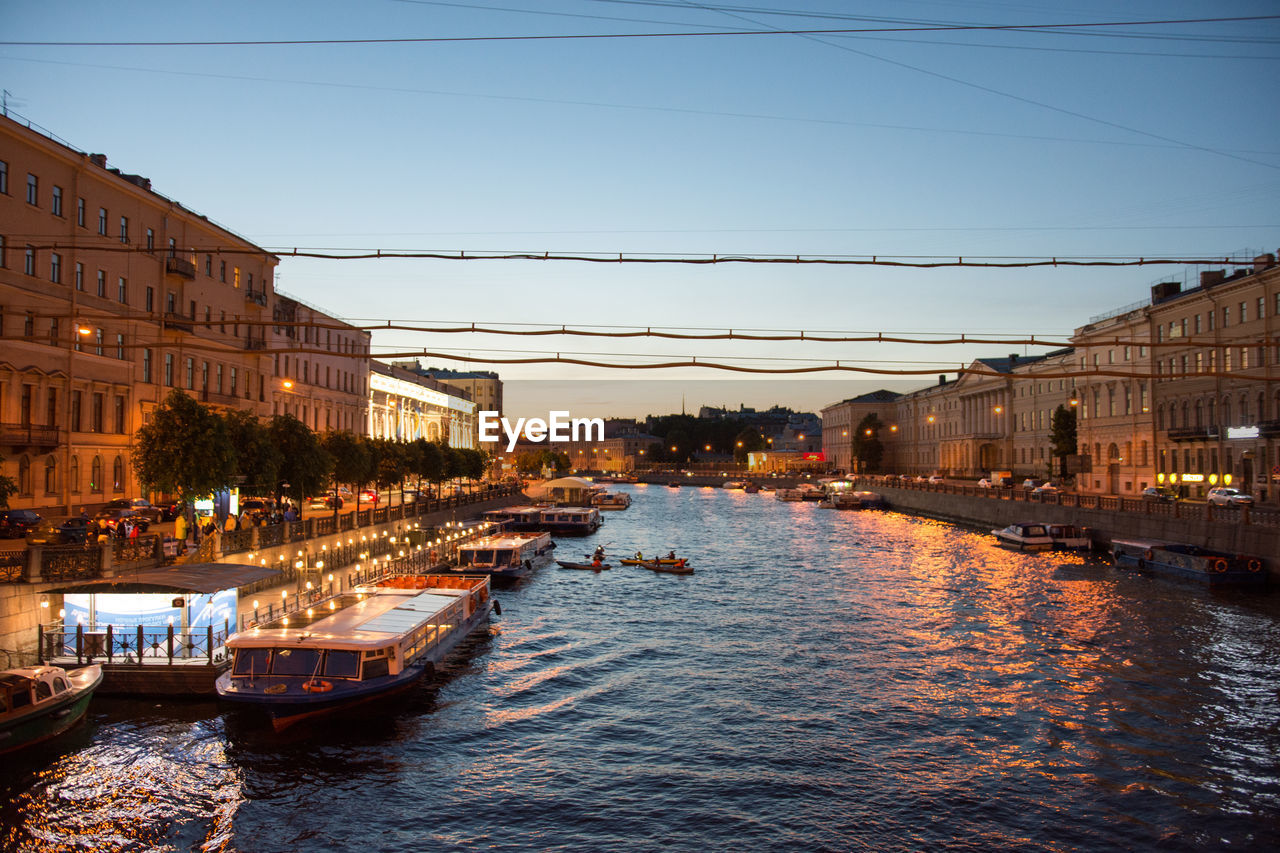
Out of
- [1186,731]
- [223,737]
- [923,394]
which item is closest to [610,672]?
[223,737]

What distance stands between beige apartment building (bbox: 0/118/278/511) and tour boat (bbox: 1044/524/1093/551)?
47387 mm

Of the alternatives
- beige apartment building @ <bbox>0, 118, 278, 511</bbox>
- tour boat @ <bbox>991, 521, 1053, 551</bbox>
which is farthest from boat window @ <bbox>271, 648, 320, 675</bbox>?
tour boat @ <bbox>991, 521, 1053, 551</bbox>

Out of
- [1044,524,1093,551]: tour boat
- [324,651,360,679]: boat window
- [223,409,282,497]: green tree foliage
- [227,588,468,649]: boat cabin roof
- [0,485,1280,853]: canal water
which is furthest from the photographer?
[1044,524,1093,551]: tour boat

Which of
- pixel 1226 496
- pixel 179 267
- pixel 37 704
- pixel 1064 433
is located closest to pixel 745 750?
pixel 37 704

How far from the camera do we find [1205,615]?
3309 centimetres

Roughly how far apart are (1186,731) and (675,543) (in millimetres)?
48484

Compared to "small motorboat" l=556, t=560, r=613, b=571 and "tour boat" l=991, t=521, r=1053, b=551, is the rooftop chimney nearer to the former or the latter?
"tour boat" l=991, t=521, r=1053, b=551

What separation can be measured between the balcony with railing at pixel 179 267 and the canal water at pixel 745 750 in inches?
1088

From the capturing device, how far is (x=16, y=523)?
103ft

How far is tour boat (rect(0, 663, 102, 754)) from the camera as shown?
59.5 feet

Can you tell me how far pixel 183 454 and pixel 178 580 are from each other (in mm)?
10963

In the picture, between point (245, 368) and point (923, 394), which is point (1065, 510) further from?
point (923, 394)

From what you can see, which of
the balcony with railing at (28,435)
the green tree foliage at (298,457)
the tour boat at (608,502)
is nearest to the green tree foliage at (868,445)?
the tour boat at (608,502)

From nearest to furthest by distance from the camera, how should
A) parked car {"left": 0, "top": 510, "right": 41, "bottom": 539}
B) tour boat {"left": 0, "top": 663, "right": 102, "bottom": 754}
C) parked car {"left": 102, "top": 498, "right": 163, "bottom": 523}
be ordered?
tour boat {"left": 0, "top": 663, "right": 102, "bottom": 754}
parked car {"left": 0, "top": 510, "right": 41, "bottom": 539}
parked car {"left": 102, "top": 498, "right": 163, "bottom": 523}
